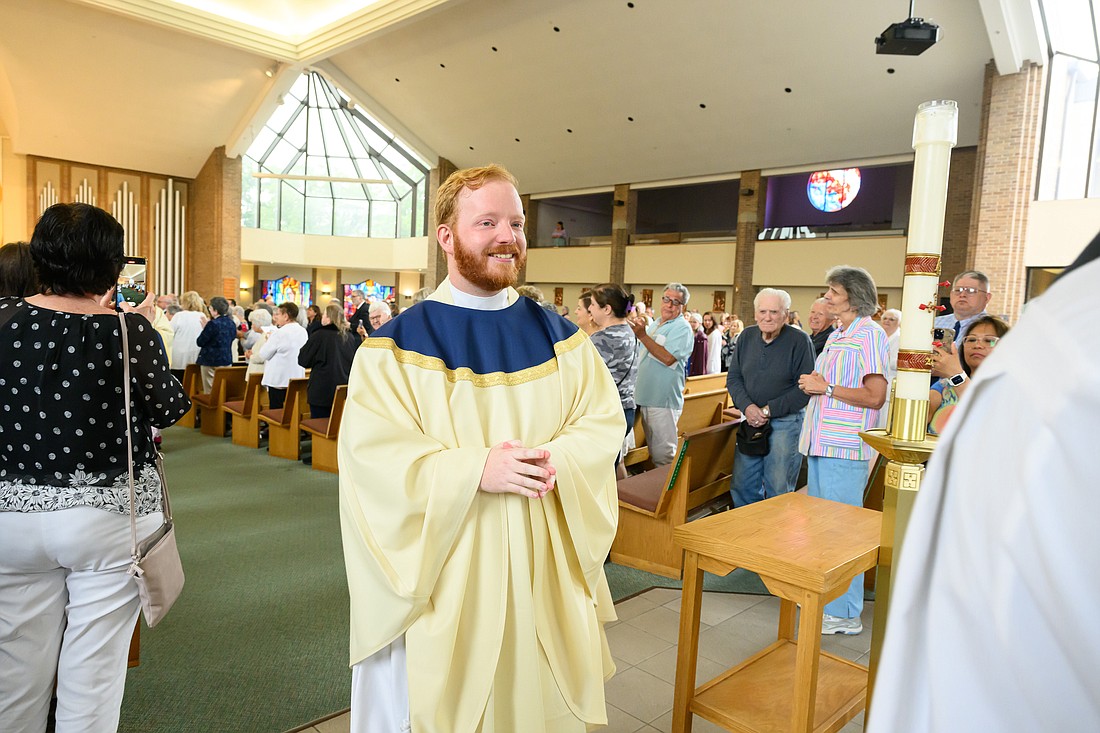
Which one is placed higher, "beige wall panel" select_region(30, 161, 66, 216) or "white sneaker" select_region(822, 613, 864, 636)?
"beige wall panel" select_region(30, 161, 66, 216)

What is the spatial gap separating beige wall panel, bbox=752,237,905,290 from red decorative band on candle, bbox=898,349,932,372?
12.9m

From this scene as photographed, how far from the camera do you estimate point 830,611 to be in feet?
11.4

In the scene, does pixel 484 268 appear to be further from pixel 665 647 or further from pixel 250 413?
pixel 250 413

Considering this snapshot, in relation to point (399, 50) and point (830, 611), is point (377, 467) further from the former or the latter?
point (399, 50)

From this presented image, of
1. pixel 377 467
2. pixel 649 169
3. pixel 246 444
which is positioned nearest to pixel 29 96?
pixel 246 444

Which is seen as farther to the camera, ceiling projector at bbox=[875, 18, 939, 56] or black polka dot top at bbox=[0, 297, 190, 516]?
ceiling projector at bbox=[875, 18, 939, 56]

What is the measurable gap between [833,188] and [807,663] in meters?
15.2

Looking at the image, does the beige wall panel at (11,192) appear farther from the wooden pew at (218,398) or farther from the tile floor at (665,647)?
the tile floor at (665,647)

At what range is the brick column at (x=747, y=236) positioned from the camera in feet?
49.0

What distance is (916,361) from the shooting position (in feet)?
5.03

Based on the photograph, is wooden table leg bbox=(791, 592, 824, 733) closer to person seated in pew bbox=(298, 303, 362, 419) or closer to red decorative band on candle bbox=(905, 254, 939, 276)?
red decorative band on candle bbox=(905, 254, 939, 276)

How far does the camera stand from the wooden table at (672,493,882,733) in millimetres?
2043

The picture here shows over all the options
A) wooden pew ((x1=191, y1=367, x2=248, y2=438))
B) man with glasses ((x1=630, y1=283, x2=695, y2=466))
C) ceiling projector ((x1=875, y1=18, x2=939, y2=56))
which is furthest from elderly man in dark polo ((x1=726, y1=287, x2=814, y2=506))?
wooden pew ((x1=191, y1=367, x2=248, y2=438))

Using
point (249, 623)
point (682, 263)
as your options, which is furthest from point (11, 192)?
point (249, 623)
